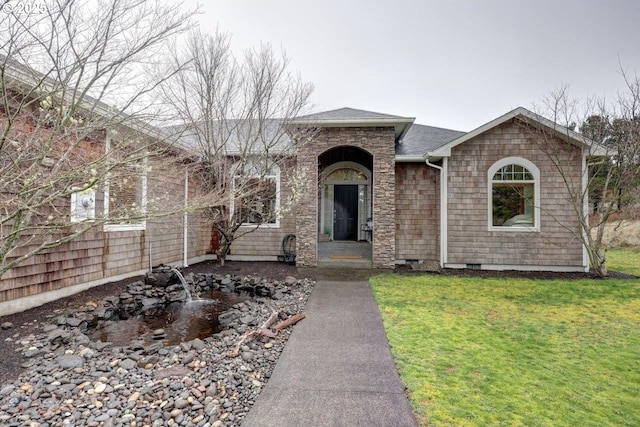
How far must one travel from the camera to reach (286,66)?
8.30 metres

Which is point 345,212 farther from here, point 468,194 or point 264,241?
point 468,194

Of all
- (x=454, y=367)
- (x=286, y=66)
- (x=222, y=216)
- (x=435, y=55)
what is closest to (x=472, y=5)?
(x=435, y=55)

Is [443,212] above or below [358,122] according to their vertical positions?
below

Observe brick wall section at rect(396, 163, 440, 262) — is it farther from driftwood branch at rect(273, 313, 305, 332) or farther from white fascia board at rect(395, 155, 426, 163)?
driftwood branch at rect(273, 313, 305, 332)

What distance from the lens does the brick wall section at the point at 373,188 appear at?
861 centimetres

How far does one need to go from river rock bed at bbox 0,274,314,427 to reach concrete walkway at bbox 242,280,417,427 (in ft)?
0.68

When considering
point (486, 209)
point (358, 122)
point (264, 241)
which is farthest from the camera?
point (264, 241)

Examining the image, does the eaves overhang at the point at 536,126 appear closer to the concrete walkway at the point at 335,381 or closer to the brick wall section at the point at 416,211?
the brick wall section at the point at 416,211

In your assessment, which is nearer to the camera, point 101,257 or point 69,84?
point 69,84

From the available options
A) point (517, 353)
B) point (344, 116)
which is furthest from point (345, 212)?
point (517, 353)

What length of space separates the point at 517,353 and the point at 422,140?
323 inches

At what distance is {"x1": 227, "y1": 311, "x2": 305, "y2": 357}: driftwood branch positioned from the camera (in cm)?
374

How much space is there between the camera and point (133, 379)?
3121mm

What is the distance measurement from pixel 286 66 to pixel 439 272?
6.76 meters
